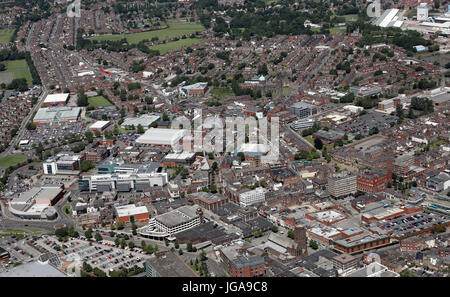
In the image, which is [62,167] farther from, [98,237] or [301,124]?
[301,124]

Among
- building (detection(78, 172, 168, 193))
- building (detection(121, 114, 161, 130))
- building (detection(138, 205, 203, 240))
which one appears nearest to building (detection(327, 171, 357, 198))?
building (detection(138, 205, 203, 240))

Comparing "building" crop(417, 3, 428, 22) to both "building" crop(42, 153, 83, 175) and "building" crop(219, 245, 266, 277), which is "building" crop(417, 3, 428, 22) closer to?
"building" crop(42, 153, 83, 175)

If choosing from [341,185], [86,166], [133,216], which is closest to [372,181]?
[341,185]

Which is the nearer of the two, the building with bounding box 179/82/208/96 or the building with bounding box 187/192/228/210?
the building with bounding box 187/192/228/210

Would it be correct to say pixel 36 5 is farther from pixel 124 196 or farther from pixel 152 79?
pixel 124 196

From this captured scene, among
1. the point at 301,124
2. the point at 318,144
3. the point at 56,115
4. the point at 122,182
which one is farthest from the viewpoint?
the point at 56,115
